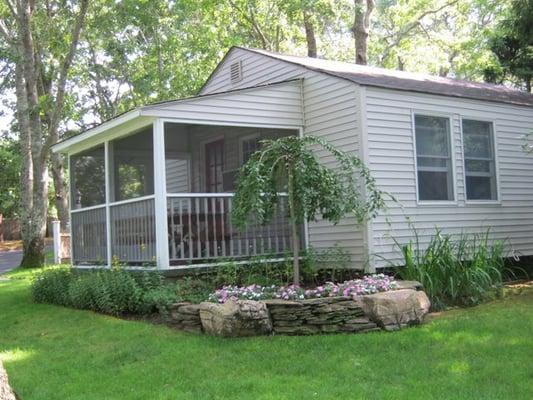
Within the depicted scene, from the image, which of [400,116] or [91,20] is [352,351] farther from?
[91,20]

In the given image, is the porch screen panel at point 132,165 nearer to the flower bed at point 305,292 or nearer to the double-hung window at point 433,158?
the flower bed at point 305,292

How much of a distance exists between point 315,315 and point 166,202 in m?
2.91

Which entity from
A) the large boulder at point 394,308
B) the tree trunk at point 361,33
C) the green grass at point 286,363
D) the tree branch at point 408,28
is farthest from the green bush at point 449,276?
the tree branch at point 408,28

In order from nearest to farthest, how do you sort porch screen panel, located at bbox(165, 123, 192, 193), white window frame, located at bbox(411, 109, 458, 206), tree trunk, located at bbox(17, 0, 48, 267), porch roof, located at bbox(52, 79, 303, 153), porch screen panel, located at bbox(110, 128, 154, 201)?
porch roof, located at bbox(52, 79, 303, 153) < white window frame, located at bbox(411, 109, 458, 206) < porch screen panel, located at bbox(110, 128, 154, 201) < porch screen panel, located at bbox(165, 123, 192, 193) < tree trunk, located at bbox(17, 0, 48, 267)

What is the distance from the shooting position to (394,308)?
6.46 meters

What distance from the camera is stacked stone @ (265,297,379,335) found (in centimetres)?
645

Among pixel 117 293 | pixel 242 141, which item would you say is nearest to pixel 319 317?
pixel 117 293

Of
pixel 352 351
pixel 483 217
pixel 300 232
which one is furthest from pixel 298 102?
pixel 352 351

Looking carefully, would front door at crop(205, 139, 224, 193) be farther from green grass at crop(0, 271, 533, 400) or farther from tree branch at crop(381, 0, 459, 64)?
tree branch at crop(381, 0, 459, 64)

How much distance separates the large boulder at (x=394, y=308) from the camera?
642 centimetres

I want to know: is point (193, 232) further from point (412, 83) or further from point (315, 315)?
point (412, 83)

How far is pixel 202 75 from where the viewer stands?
80.1 ft

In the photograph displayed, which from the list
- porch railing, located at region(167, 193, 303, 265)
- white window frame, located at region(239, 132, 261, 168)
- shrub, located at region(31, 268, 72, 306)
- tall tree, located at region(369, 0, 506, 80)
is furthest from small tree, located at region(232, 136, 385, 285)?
tall tree, located at region(369, 0, 506, 80)

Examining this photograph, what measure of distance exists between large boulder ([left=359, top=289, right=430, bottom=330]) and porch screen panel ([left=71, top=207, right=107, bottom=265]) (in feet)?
17.5
